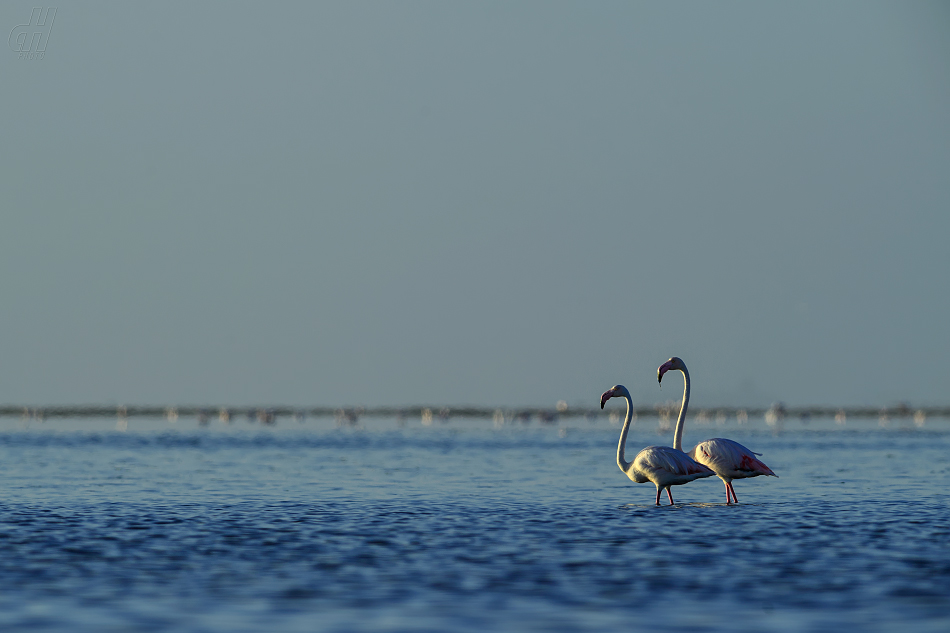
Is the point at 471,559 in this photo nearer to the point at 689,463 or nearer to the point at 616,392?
the point at 689,463

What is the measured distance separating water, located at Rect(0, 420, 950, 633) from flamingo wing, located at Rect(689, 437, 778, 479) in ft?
Answer: 2.10

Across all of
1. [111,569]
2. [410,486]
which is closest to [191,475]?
[410,486]

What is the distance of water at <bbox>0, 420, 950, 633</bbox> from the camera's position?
947cm

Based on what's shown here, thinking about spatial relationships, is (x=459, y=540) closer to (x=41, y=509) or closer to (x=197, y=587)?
(x=197, y=587)

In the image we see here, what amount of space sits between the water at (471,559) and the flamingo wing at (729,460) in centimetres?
64

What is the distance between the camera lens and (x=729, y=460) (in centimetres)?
1884

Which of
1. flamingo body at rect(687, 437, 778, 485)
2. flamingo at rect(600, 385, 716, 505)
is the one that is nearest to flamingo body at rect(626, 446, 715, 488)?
flamingo at rect(600, 385, 716, 505)

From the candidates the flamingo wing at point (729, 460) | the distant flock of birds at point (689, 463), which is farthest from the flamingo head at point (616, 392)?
the flamingo wing at point (729, 460)

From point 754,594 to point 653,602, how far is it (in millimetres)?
1077

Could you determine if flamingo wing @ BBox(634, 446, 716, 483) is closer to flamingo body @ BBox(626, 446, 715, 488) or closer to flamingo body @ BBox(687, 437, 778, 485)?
flamingo body @ BBox(626, 446, 715, 488)

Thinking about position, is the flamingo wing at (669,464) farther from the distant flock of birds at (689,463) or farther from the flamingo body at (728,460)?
the flamingo body at (728,460)

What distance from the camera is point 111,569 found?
39.8 feet

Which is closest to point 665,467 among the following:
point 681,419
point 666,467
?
point 666,467

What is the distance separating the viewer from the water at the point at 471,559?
9.47 meters
